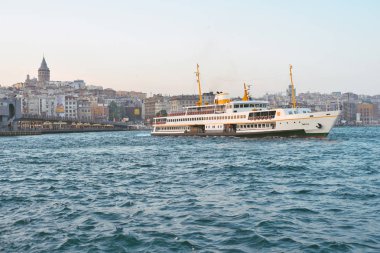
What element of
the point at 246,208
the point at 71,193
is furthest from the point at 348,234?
the point at 71,193

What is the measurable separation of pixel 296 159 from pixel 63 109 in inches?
6849

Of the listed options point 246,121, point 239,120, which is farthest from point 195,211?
point 239,120

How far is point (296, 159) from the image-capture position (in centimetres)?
3147

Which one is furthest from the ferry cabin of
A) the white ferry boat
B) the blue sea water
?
the blue sea water

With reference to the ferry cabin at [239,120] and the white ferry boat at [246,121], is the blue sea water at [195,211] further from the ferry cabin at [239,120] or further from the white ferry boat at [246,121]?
the ferry cabin at [239,120]

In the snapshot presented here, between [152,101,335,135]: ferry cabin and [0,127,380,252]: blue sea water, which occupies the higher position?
[152,101,335,135]: ferry cabin

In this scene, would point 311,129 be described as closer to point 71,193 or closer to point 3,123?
point 71,193

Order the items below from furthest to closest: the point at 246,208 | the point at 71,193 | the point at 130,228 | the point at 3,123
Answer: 1. the point at 3,123
2. the point at 71,193
3. the point at 246,208
4. the point at 130,228

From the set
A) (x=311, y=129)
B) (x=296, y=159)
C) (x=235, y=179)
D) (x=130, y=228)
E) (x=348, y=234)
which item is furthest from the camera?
(x=311, y=129)

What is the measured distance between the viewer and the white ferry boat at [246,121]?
52.8 metres

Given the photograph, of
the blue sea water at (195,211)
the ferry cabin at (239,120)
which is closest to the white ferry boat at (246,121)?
the ferry cabin at (239,120)

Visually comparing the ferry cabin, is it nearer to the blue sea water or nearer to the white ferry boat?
the white ferry boat

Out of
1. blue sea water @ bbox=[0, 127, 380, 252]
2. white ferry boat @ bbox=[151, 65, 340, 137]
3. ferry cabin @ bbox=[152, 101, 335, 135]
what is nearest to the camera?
blue sea water @ bbox=[0, 127, 380, 252]

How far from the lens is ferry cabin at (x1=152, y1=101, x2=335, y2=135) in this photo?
53.1 metres
